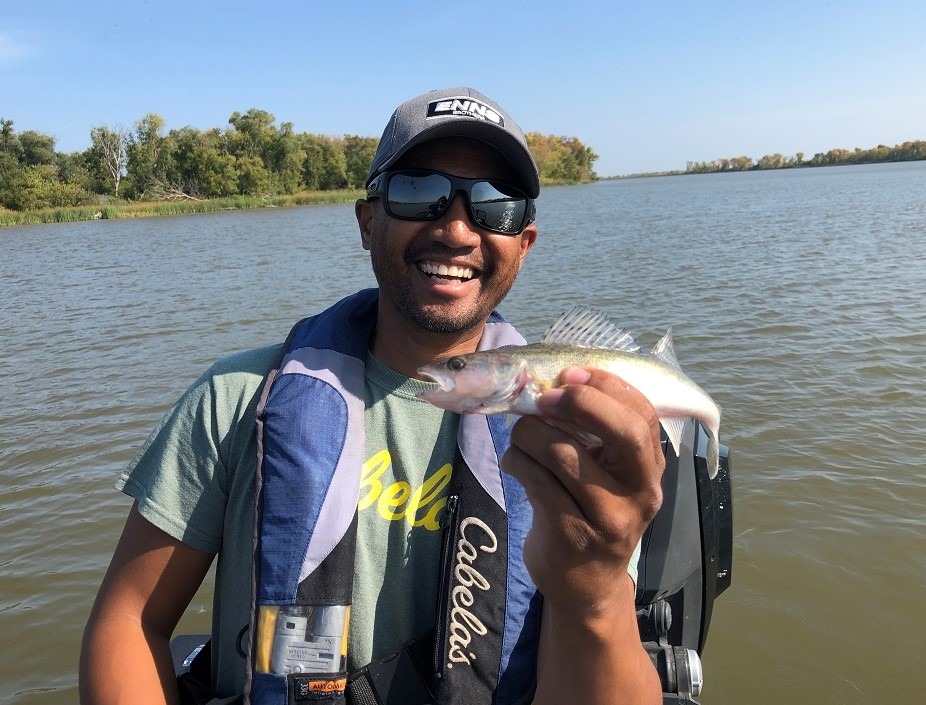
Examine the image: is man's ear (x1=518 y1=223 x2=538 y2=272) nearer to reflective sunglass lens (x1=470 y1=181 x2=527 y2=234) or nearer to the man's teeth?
reflective sunglass lens (x1=470 y1=181 x2=527 y2=234)

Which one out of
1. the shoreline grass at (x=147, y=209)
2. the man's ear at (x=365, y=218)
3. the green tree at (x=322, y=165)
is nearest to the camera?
the man's ear at (x=365, y=218)

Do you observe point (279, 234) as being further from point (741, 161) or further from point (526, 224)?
point (741, 161)

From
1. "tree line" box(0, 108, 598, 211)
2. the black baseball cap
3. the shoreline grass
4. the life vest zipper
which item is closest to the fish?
the life vest zipper

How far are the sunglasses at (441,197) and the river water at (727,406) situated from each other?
12.1ft

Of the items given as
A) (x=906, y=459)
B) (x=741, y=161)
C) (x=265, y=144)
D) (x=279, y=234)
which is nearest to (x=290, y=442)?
(x=906, y=459)

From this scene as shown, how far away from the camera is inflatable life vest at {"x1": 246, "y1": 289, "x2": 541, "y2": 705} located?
213 cm

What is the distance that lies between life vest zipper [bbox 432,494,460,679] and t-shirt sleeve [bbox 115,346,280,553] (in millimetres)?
784

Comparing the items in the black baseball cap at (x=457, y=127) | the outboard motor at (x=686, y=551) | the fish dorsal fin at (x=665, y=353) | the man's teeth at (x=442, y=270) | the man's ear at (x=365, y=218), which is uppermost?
the black baseball cap at (x=457, y=127)

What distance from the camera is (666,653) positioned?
2.58 metres

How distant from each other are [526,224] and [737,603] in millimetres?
4007

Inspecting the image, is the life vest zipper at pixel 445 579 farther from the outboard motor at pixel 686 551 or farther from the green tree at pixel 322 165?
the green tree at pixel 322 165

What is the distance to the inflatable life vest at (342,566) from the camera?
213cm

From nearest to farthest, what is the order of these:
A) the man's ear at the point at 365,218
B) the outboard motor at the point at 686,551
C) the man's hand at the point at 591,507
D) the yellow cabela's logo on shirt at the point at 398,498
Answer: the man's hand at the point at 591,507 < the yellow cabela's logo on shirt at the point at 398,498 < the man's ear at the point at 365,218 < the outboard motor at the point at 686,551

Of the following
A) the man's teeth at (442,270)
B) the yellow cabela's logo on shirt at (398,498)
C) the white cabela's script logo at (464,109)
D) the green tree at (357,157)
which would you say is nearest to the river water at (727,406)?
the yellow cabela's logo on shirt at (398,498)
